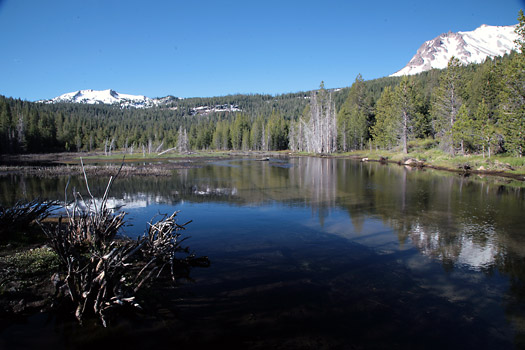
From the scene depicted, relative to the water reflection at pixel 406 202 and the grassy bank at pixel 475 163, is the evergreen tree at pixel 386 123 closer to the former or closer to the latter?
the grassy bank at pixel 475 163

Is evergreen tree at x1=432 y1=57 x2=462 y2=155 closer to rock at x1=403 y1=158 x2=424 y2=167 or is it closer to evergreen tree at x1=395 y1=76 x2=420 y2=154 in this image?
rock at x1=403 y1=158 x2=424 y2=167

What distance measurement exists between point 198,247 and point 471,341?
27.4ft

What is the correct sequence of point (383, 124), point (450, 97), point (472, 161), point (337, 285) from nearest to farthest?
point (337, 285) < point (472, 161) < point (450, 97) < point (383, 124)

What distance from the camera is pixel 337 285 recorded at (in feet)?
27.3

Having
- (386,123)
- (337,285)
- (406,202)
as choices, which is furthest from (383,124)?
(337,285)

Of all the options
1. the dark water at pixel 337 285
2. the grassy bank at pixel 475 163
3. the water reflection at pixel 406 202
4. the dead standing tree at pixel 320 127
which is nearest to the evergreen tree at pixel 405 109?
the grassy bank at pixel 475 163

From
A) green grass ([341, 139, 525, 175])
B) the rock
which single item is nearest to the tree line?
green grass ([341, 139, 525, 175])

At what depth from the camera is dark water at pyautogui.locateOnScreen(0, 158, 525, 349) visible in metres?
6.07

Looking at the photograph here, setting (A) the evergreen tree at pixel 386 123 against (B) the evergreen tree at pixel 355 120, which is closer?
(A) the evergreen tree at pixel 386 123

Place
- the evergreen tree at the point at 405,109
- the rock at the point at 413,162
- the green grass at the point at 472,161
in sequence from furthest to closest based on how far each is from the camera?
the evergreen tree at the point at 405,109 < the rock at the point at 413,162 < the green grass at the point at 472,161

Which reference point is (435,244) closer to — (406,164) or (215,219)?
(215,219)

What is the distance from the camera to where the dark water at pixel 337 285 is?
19.9 feet

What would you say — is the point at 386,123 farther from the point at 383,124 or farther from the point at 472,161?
the point at 472,161

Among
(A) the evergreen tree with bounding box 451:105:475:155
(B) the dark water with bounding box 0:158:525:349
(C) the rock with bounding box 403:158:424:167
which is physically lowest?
(B) the dark water with bounding box 0:158:525:349
